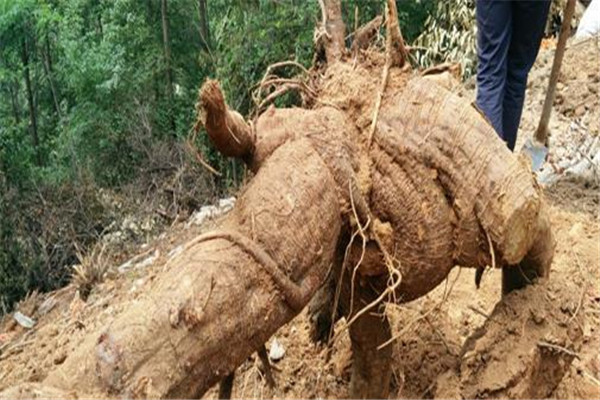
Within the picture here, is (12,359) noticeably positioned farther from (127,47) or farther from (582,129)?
(127,47)

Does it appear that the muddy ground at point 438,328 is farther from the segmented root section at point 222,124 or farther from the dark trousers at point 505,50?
the dark trousers at point 505,50

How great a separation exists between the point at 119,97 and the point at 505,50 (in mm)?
9032

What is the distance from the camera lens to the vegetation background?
825 cm

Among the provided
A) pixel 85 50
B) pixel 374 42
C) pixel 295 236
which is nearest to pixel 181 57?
pixel 85 50

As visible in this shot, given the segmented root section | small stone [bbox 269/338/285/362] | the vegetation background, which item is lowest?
the vegetation background

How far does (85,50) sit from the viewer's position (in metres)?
12.1

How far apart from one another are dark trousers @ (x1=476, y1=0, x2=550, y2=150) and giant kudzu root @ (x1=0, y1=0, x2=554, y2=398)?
97 centimetres

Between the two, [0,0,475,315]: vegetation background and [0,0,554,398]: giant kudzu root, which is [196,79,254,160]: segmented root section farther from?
[0,0,475,315]: vegetation background

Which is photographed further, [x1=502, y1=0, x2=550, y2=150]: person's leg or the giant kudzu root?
[x1=502, y1=0, x2=550, y2=150]: person's leg

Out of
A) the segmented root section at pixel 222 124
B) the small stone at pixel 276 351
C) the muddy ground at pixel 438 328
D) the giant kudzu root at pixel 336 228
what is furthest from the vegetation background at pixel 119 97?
the segmented root section at pixel 222 124

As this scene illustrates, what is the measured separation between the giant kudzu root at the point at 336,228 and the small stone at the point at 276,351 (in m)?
→ 0.56

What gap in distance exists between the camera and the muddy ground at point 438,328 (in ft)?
9.66

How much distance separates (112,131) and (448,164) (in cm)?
945

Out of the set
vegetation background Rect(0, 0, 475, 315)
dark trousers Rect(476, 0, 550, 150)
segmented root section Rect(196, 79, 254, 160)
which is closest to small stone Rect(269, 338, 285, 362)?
segmented root section Rect(196, 79, 254, 160)
